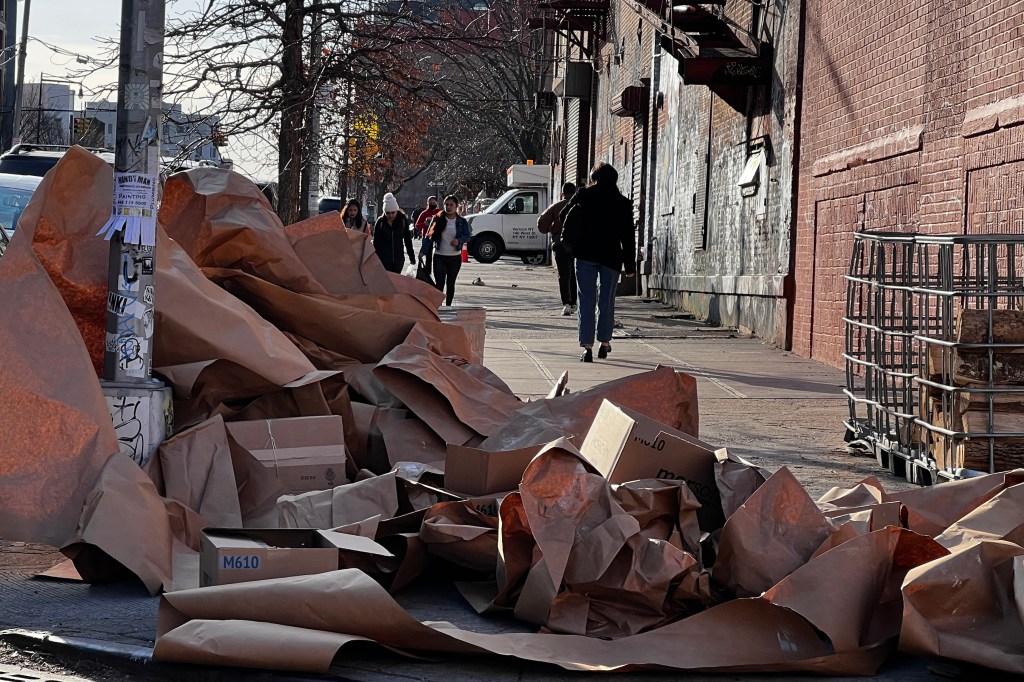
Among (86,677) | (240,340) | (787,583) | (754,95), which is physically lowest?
(86,677)

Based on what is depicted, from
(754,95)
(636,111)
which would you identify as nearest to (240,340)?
(754,95)

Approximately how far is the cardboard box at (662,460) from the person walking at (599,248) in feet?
23.9

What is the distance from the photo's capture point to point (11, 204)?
12.3 metres

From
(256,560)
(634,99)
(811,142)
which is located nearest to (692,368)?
(811,142)

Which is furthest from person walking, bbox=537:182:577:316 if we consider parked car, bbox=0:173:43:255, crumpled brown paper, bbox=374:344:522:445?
crumpled brown paper, bbox=374:344:522:445

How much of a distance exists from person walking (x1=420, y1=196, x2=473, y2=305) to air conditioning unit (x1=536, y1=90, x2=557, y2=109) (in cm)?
2302

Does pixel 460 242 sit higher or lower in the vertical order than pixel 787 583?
higher

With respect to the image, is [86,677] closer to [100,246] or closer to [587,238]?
[100,246]

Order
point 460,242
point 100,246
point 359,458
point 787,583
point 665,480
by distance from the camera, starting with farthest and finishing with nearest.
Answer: point 460,242 → point 359,458 → point 100,246 → point 665,480 → point 787,583

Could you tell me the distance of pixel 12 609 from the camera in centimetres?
411

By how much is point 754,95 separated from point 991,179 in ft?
24.7

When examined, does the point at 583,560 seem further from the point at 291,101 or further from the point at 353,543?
the point at 291,101

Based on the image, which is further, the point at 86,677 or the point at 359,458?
the point at 359,458

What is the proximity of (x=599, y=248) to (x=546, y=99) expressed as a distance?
102 feet
